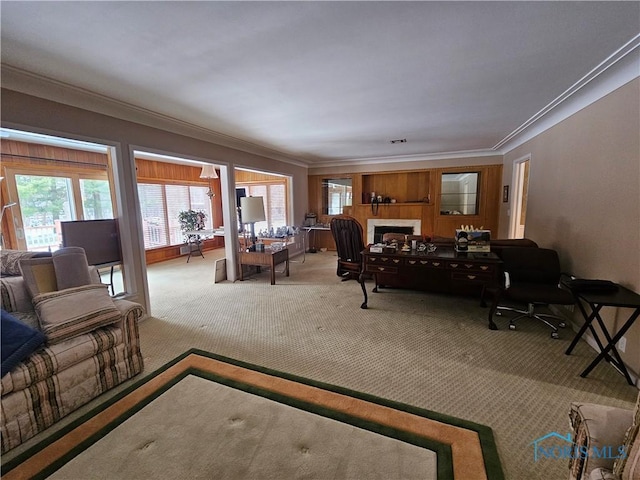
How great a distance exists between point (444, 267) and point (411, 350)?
1039 millimetres

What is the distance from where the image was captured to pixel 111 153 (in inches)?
124

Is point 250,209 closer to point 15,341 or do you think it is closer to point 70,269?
point 70,269

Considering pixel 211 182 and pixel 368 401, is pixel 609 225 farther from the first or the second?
pixel 211 182

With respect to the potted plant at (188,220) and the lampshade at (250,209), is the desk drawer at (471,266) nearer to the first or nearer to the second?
the lampshade at (250,209)

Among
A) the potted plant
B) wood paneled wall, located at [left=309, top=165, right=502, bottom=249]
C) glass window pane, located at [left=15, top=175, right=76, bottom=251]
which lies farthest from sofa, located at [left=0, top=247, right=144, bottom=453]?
wood paneled wall, located at [left=309, top=165, right=502, bottom=249]

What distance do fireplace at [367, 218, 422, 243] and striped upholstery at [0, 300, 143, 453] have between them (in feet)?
18.9

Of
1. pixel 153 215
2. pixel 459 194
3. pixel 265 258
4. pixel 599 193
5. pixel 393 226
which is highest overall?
pixel 459 194

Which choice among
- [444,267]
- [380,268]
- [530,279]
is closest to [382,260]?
[380,268]

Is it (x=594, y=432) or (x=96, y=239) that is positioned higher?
(x=96, y=239)

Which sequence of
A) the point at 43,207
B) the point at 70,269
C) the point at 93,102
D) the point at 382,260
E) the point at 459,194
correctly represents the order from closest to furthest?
the point at 70,269
the point at 93,102
the point at 382,260
the point at 43,207
the point at 459,194

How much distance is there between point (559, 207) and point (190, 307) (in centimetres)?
486

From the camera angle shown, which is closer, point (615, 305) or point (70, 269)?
point (615, 305)

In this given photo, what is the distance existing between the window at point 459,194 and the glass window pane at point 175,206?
21.5 ft

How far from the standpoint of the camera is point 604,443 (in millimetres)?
1025
